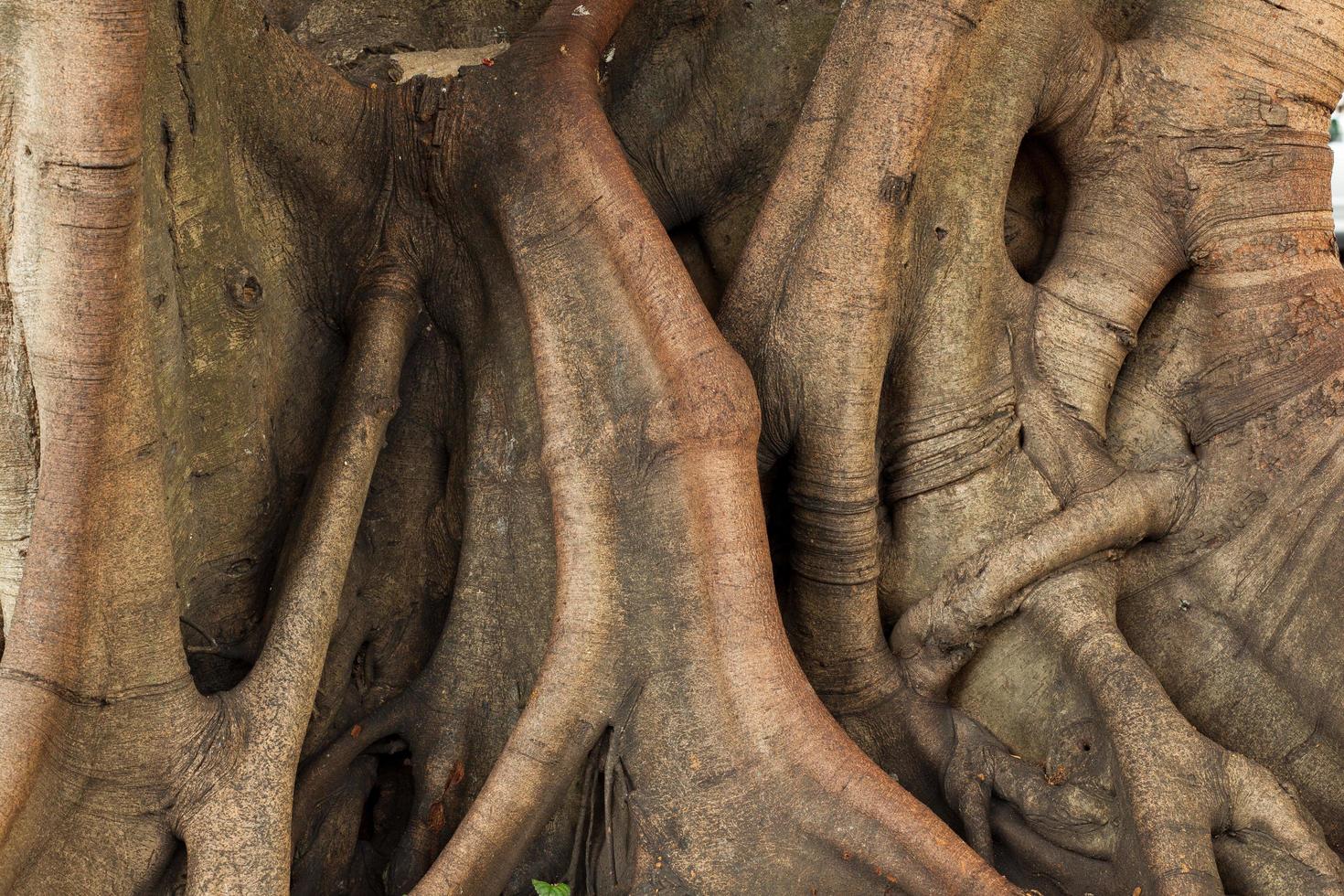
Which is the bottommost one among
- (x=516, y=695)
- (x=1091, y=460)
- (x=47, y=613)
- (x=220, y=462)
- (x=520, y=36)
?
(x=516, y=695)

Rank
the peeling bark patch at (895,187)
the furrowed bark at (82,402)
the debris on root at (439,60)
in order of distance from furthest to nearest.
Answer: the debris on root at (439,60), the peeling bark patch at (895,187), the furrowed bark at (82,402)

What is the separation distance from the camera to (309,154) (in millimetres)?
3094

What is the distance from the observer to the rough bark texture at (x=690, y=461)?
2.67 meters

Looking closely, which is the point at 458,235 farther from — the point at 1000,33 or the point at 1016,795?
the point at 1016,795

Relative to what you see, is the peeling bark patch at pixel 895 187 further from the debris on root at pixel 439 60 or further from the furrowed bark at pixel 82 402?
the furrowed bark at pixel 82 402

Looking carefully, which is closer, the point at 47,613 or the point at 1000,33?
the point at 47,613

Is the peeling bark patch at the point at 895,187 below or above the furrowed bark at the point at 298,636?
above

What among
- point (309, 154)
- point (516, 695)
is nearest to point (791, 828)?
point (516, 695)

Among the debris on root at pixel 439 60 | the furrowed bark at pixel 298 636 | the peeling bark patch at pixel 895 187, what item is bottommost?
the furrowed bark at pixel 298 636

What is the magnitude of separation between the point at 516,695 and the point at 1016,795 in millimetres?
1244

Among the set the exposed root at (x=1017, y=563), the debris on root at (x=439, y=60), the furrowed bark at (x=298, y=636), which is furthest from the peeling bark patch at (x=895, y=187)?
the furrowed bark at (x=298, y=636)

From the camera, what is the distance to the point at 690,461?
2.85 m

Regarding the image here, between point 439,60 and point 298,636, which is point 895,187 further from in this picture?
point 298,636

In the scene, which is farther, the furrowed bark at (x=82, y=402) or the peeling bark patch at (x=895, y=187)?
the peeling bark patch at (x=895, y=187)
